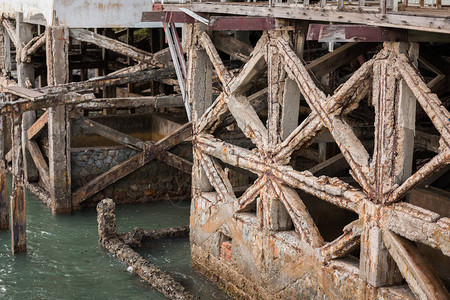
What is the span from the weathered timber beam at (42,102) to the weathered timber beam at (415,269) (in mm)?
6657

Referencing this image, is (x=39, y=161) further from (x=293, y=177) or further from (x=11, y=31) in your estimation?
(x=293, y=177)

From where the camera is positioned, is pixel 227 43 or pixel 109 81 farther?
pixel 109 81

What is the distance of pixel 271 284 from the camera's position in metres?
10.0

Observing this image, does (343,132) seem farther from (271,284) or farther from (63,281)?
(63,281)

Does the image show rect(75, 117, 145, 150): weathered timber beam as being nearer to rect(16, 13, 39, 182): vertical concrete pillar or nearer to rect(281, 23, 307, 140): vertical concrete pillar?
rect(16, 13, 39, 182): vertical concrete pillar

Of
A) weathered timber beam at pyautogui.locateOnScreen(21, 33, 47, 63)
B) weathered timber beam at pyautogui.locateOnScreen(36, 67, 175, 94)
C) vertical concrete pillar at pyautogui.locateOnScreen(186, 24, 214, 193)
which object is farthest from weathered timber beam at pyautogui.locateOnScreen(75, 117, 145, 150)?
vertical concrete pillar at pyautogui.locateOnScreen(186, 24, 214, 193)

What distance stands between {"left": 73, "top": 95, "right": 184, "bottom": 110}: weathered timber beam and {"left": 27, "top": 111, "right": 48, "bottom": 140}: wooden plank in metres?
0.74

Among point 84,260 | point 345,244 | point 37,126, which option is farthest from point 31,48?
point 345,244

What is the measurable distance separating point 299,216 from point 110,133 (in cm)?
674

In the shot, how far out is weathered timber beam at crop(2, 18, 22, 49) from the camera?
54.0 ft

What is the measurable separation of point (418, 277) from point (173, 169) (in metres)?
8.95

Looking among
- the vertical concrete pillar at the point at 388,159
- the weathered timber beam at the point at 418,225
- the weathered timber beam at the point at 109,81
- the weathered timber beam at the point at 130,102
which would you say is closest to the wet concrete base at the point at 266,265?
the vertical concrete pillar at the point at 388,159

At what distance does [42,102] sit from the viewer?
12.8 metres

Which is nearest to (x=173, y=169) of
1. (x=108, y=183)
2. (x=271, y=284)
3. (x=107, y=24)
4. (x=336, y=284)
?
(x=108, y=183)
